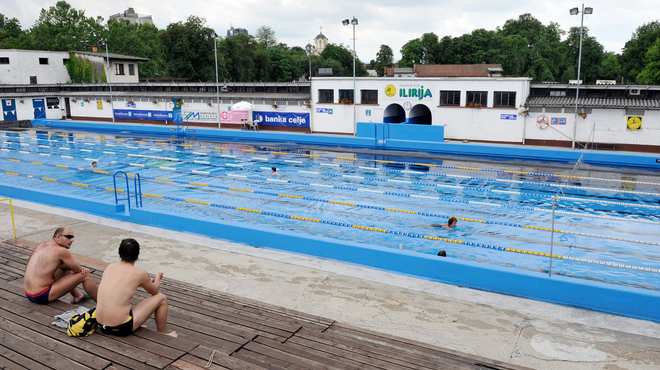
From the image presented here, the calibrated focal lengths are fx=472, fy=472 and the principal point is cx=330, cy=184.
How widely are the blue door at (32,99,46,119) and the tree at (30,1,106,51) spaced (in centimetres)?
3713

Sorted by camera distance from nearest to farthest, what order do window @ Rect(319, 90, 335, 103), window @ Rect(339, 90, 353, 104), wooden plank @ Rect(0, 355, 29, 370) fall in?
wooden plank @ Rect(0, 355, 29, 370), window @ Rect(339, 90, 353, 104), window @ Rect(319, 90, 335, 103)

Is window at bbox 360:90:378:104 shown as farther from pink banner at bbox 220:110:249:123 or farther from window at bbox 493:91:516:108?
pink banner at bbox 220:110:249:123

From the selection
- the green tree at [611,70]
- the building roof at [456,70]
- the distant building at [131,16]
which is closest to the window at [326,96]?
the building roof at [456,70]

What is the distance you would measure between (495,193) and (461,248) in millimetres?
5420

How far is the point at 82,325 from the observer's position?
4.73 m

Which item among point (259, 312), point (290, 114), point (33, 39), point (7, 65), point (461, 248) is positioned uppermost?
point (33, 39)

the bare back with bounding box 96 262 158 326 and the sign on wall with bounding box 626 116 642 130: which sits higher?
the sign on wall with bounding box 626 116 642 130

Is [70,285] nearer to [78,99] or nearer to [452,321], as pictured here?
[452,321]

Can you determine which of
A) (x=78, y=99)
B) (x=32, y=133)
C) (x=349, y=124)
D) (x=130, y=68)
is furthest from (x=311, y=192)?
(x=130, y=68)

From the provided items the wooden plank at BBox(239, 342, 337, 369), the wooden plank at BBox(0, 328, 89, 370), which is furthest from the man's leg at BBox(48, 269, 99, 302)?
the wooden plank at BBox(239, 342, 337, 369)

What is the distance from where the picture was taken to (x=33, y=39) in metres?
76.7

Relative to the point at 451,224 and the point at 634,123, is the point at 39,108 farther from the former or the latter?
the point at 634,123

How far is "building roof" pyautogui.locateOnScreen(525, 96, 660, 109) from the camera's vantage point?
22.6 metres

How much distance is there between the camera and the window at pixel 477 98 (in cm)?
2566
